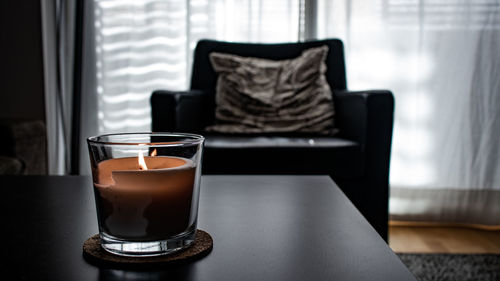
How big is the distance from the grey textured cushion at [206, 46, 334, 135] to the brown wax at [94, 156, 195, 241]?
125 cm

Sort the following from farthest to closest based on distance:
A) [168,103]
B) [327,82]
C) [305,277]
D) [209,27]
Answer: [209,27], [327,82], [168,103], [305,277]

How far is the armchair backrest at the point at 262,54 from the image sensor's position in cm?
196

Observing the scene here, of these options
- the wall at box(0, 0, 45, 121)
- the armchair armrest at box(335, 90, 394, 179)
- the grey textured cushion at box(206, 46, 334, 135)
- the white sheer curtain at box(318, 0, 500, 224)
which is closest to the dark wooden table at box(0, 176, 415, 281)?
the armchair armrest at box(335, 90, 394, 179)

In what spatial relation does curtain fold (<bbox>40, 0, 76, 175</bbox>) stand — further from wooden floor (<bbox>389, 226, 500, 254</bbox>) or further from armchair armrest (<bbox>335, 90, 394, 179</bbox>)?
wooden floor (<bbox>389, 226, 500, 254</bbox>)

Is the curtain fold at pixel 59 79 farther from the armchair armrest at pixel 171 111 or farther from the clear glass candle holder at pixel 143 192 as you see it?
the clear glass candle holder at pixel 143 192

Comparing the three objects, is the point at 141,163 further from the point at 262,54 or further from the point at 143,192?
the point at 262,54

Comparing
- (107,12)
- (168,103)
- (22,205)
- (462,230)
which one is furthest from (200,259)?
(107,12)

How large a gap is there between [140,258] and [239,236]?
12 cm

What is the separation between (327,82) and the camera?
1.95m

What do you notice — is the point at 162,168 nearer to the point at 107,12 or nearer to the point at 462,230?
the point at 462,230

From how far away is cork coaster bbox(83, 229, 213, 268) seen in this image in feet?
1.29

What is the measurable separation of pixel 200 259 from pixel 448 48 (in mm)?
1972

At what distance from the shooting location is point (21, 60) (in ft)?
7.19

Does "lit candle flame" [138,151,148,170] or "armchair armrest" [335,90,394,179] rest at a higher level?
"lit candle flame" [138,151,148,170]
